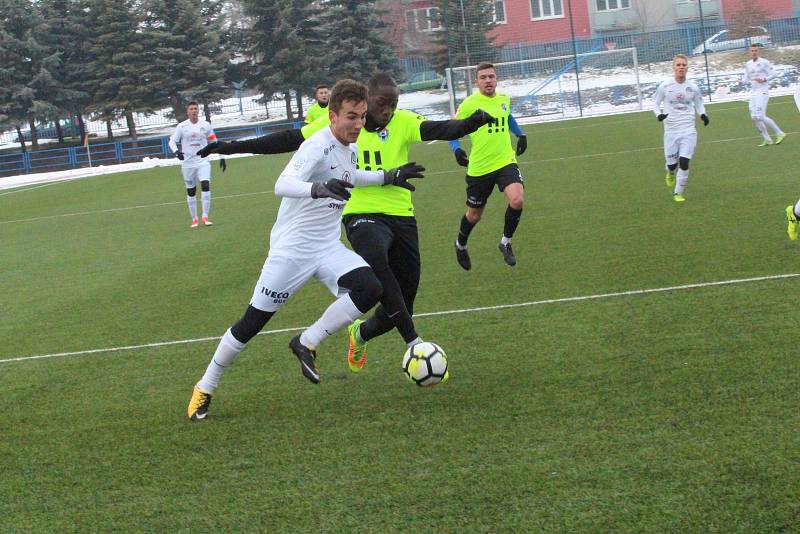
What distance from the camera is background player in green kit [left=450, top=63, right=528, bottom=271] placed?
36.7 feet

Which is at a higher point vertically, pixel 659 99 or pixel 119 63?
pixel 119 63

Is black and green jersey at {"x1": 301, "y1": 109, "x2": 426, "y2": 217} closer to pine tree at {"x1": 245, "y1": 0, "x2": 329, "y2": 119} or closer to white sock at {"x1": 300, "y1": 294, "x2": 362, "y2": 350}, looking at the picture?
white sock at {"x1": 300, "y1": 294, "x2": 362, "y2": 350}

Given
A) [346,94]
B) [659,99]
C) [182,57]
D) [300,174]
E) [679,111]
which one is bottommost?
[679,111]

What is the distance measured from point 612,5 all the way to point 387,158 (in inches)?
2353

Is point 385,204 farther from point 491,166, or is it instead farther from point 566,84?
point 566,84

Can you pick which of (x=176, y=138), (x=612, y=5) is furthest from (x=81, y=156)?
(x=176, y=138)

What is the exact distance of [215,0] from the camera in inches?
2313

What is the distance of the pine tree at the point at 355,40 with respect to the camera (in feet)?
187

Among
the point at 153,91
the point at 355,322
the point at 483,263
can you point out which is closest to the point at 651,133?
the point at 483,263

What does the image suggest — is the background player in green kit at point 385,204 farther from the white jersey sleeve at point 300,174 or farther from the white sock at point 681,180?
the white sock at point 681,180

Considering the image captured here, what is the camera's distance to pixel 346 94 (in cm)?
599

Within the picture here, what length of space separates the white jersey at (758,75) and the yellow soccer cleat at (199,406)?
19892 millimetres

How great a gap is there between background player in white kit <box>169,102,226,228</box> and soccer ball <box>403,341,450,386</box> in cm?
1236

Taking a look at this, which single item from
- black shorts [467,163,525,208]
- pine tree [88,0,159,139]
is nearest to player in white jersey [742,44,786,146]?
black shorts [467,163,525,208]
